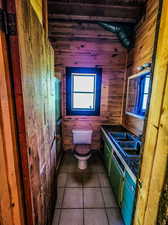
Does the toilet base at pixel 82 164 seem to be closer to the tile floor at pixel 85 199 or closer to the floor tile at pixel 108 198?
the tile floor at pixel 85 199

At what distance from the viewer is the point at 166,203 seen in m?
0.51

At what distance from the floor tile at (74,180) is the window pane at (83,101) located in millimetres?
1494

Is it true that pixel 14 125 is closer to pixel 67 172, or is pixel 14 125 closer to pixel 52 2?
pixel 67 172

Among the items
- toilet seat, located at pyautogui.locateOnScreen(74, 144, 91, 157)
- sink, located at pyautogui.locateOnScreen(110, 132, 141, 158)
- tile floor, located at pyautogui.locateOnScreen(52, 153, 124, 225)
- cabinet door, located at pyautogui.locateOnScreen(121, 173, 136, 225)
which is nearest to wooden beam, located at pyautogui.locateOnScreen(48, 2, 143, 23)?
sink, located at pyautogui.locateOnScreen(110, 132, 141, 158)

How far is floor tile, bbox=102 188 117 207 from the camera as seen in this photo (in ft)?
5.55

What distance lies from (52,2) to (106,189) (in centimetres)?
329

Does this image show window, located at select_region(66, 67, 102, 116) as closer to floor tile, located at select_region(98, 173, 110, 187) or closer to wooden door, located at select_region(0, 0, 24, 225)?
floor tile, located at select_region(98, 173, 110, 187)

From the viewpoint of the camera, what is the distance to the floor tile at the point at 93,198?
1669mm

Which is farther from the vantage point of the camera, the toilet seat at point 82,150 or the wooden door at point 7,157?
the toilet seat at point 82,150

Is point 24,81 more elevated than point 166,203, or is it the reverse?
point 24,81

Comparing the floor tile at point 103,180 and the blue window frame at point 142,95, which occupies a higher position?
the blue window frame at point 142,95

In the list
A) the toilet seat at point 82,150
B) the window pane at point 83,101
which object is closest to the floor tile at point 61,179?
the toilet seat at point 82,150

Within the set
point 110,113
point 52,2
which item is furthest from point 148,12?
point 110,113

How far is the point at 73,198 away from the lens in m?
1.76
